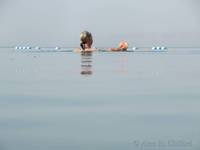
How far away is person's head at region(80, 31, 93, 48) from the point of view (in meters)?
88.8

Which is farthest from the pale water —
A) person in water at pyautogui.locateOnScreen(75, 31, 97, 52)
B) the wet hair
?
person in water at pyautogui.locateOnScreen(75, 31, 97, 52)

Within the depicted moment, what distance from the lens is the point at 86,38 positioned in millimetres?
89062

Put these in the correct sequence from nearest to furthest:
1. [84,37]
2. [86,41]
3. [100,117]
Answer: [100,117], [84,37], [86,41]

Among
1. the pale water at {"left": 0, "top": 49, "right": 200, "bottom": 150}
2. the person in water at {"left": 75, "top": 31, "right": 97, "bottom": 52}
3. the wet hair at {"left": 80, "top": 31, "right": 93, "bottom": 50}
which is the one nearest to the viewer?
the pale water at {"left": 0, "top": 49, "right": 200, "bottom": 150}

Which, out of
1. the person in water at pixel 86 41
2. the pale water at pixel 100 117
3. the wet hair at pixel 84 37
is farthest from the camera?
the person in water at pixel 86 41

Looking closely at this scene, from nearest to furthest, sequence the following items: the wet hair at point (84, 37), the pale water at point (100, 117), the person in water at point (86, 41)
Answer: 1. the pale water at point (100, 117)
2. the wet hair at point (84, 37)
3. the person in water at point (86, 41)

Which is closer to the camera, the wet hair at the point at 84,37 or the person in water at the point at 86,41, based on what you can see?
the wet hair at the point at 84,37

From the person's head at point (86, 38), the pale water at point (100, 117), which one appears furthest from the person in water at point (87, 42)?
the pale water at point (100, 117)

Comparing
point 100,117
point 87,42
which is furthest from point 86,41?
point 100,117

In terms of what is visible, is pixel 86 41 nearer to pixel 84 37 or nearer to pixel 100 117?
pixel 84 37

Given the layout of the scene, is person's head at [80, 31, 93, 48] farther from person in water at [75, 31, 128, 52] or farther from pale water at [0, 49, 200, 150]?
pale water at [0, 49, 200, 150]

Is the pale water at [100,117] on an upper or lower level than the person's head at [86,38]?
upper

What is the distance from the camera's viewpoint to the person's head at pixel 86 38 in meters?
88.8

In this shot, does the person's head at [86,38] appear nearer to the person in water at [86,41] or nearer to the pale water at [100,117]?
the person in water at [86,41]
